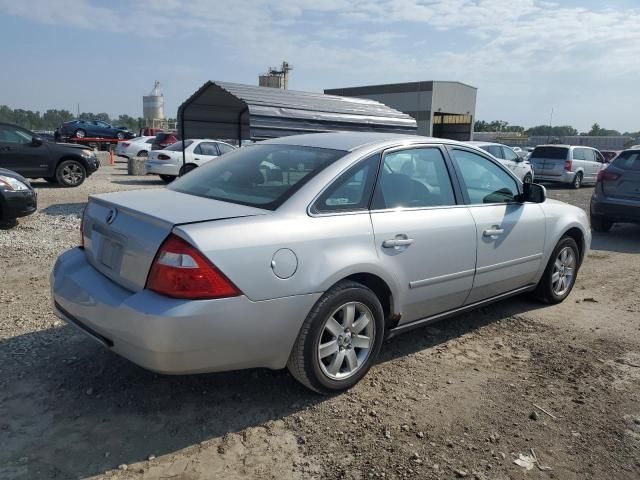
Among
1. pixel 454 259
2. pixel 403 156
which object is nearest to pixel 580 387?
pixel 454 259

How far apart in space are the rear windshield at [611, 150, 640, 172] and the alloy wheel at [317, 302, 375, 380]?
7649mm

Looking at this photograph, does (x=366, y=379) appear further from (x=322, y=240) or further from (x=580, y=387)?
(x=580, y=387)

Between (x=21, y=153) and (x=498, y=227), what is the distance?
11.6m

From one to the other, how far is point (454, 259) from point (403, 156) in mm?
854

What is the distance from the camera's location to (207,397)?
331 centimetres

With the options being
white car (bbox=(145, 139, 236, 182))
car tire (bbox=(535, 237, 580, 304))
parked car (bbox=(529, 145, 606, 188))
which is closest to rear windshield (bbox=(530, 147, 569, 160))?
parked car (bbox=(529, 145, 606, 188))

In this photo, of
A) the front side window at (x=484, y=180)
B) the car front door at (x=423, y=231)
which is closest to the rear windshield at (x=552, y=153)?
the front side window at (x=484, y=180)

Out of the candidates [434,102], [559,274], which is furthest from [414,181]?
[434,102]

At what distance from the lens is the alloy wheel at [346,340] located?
323 centimetres

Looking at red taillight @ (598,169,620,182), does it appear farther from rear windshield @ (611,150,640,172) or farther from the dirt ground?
the dirt ground

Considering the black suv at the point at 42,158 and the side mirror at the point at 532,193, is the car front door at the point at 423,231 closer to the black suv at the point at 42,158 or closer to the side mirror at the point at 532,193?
the side mirror at the point at 532,193

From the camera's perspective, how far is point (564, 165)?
1839 cm

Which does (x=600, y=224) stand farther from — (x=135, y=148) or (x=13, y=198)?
(x=135, y=148)

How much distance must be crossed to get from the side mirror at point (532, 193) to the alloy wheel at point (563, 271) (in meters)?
0.78
